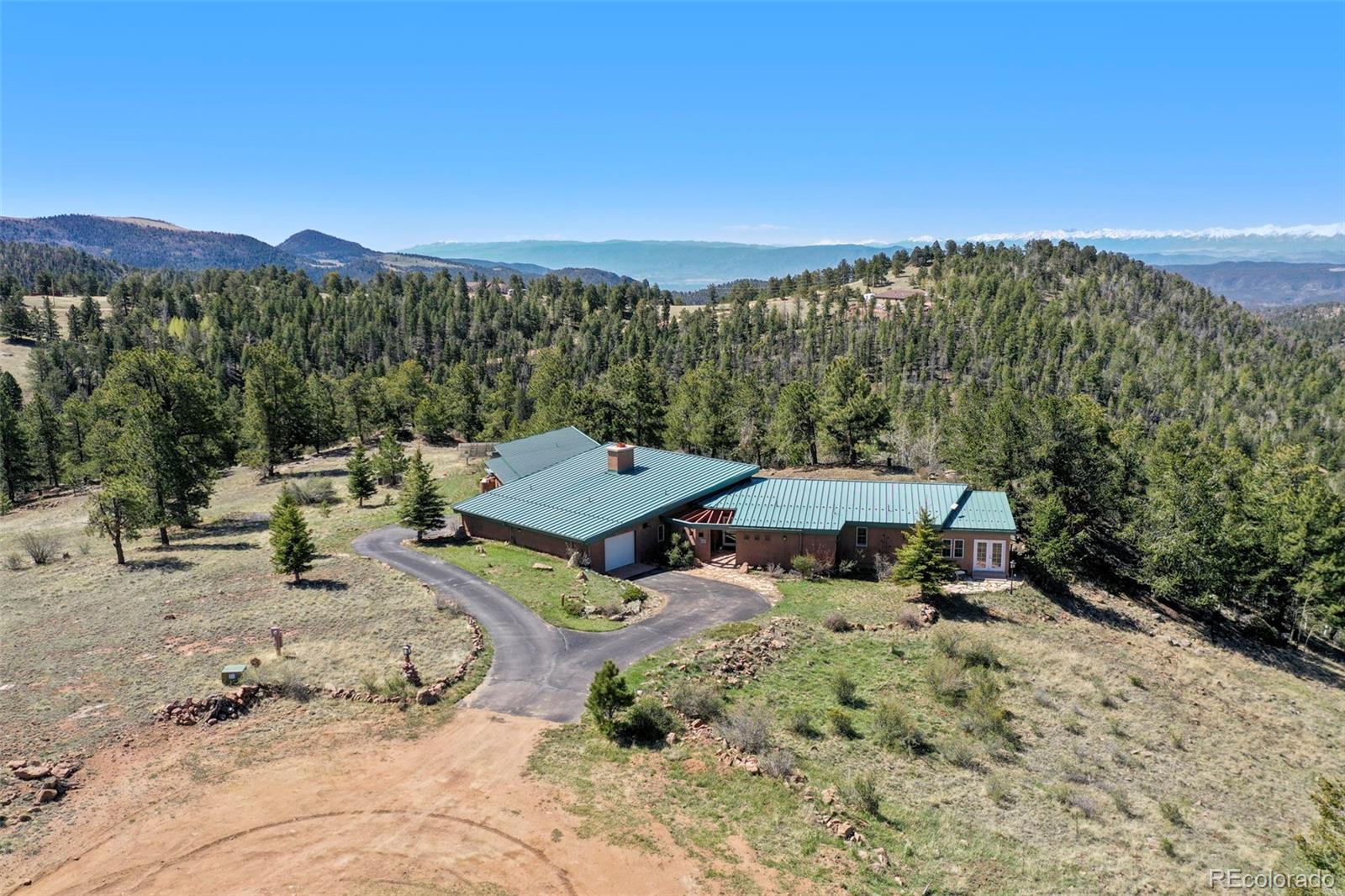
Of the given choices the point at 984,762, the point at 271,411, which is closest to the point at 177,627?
the point at 984,762

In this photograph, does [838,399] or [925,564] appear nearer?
[925,564]

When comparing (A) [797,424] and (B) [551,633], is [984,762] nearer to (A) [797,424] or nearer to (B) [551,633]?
(B) [551,633]

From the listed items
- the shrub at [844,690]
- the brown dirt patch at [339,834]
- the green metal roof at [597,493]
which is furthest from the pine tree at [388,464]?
the shrub at [844,690]

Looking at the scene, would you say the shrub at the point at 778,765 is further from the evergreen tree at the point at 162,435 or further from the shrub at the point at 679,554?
the evergreen tree at the point at 162,435

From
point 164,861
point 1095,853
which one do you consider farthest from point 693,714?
point 164,861

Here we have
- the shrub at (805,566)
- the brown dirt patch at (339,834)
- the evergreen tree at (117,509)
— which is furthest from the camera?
the shrub at (805,566)

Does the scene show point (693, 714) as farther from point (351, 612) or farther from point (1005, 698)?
point (351, 612)
